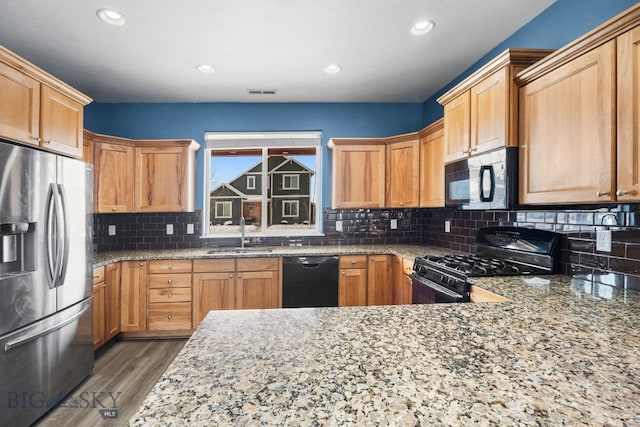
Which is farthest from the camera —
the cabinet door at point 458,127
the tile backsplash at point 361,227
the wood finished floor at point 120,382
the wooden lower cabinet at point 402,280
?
the wooden lower cabinet at point 402,280

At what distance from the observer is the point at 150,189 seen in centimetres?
333

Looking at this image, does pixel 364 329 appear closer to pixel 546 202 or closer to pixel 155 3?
pixel 546 202

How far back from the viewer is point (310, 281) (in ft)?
10.4

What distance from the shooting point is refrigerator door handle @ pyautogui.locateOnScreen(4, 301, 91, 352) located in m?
1.67

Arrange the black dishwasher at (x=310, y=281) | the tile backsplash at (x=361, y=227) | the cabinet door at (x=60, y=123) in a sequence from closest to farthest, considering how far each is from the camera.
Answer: the cabinet door at (x=60, y=123) < the tile backsplash at (x=361, y=227) < the black dishwasher at (x=310, y=281)

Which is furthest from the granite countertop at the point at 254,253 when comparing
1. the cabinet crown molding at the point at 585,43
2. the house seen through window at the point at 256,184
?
the cabinet crown molding at the point at 585,43

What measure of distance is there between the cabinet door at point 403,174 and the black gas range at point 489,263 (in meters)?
0.92

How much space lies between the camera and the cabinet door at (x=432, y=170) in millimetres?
2900

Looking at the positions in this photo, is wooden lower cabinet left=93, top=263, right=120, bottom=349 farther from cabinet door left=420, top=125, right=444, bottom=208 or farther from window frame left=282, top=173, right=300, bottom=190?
cabinet door left=420, top=125, right=444, bottom=208

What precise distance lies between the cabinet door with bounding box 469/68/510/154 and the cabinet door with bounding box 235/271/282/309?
7.24ft

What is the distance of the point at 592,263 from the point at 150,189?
384 cm

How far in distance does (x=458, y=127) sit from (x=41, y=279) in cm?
306

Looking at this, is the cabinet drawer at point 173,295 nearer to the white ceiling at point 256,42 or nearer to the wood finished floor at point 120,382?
the wood finished floor at point 120,382

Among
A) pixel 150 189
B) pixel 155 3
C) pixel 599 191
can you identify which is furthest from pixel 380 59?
pixel 150 189
